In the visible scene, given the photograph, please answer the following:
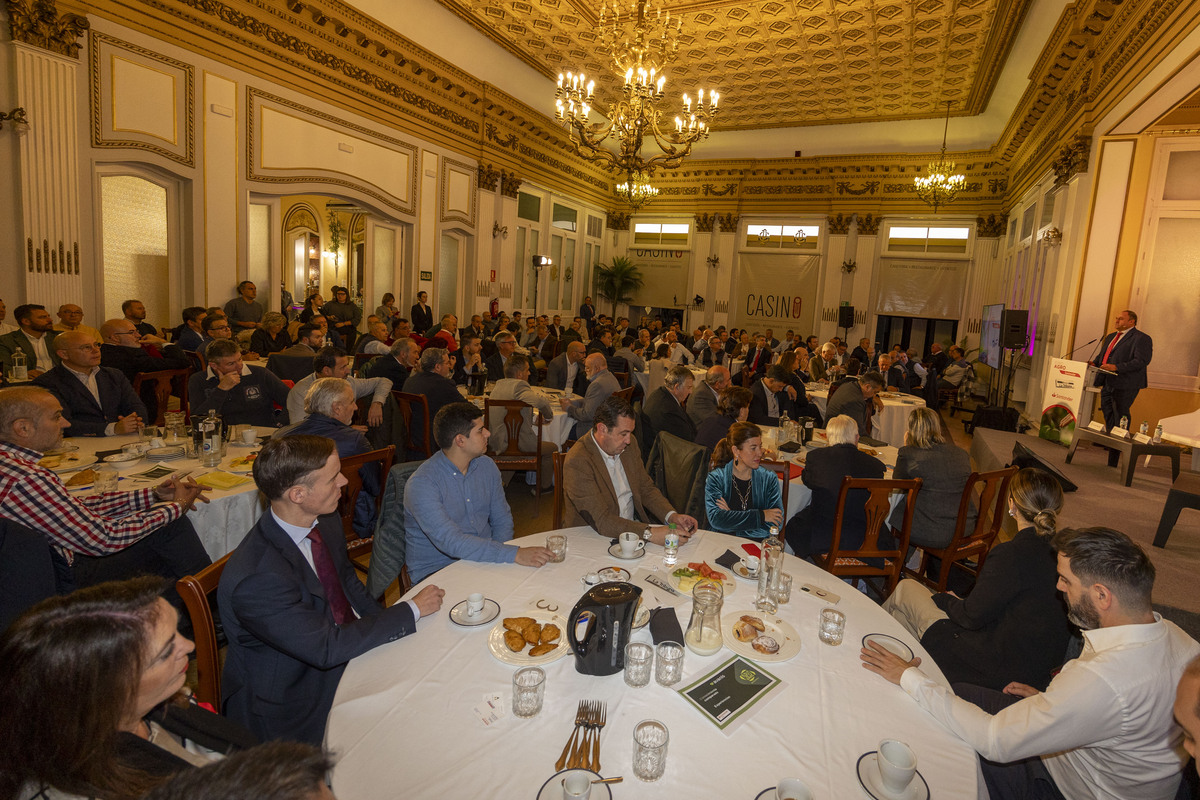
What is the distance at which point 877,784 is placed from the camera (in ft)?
4.34

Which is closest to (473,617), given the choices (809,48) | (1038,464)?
(1038,464)

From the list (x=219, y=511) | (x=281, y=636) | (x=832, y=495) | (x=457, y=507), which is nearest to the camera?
(x=281, y=636)

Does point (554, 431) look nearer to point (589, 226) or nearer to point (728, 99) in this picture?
point (728, 99)

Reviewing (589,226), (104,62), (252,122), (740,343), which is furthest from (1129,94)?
(589,226)

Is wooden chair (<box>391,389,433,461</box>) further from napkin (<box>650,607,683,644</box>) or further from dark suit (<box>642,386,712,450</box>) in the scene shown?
napkin (<box>650,607,683,644</box>)

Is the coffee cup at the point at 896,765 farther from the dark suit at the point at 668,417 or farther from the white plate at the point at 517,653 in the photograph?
the dark suit at the point at 668,417

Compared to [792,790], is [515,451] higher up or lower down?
lower down

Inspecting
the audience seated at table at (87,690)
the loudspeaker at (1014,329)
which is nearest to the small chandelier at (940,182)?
the loudspeaker at (1014,329)

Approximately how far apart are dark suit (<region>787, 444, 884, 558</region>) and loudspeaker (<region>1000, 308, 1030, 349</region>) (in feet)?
22.3

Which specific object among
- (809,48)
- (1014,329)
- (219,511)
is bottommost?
(219,511)

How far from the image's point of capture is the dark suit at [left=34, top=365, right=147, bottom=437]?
150 inches

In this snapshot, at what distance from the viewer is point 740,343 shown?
12.0m

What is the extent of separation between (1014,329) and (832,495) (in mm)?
7136

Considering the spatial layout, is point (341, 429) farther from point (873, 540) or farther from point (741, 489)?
point (873, 540)
